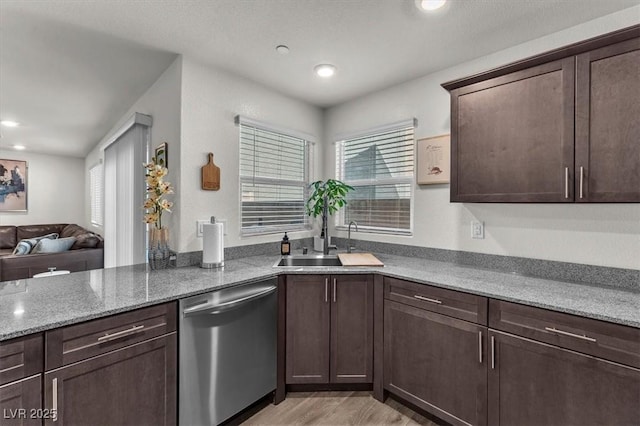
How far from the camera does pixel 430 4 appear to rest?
60.8 inches

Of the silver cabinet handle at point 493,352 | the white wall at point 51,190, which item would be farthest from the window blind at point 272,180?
the white wall at point 51,190

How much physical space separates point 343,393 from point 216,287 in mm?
1226

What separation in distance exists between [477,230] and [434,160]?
2.01 feet

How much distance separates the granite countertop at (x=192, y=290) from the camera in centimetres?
120

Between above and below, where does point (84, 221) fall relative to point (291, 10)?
below

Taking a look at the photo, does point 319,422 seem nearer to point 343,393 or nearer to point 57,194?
point 343,393

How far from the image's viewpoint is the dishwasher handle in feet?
5.03

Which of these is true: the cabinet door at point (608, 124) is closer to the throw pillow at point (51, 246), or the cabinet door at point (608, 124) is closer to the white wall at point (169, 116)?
the white wall at point (169, 116)

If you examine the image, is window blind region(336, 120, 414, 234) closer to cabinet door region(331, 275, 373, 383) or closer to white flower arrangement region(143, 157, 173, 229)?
cabinet door region(331, 275, 373, 383)

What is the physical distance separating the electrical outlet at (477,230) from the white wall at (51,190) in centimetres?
780

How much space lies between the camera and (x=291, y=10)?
1613 mm

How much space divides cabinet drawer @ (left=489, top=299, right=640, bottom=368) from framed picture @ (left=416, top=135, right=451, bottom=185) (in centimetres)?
108

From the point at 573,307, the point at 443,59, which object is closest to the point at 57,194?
the point at 443,59

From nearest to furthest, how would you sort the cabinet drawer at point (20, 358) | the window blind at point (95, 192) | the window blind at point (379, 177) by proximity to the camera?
the cabinet drawer at point (20, 358) < the window blind at point (379, 177) < the window blind at point (95, 192)
